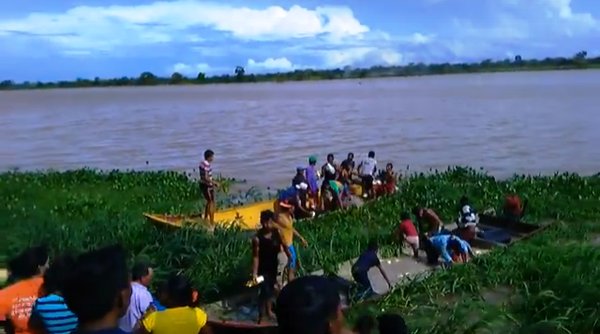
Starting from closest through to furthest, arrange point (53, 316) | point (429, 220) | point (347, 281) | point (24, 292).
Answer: point (53, 316)
point (24, 292)
point (347, 281)
point (429, 220)

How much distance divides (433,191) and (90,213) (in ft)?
24.9

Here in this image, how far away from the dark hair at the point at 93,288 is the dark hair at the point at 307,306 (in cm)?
73

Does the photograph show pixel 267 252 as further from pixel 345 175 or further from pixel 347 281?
pixel 345 175

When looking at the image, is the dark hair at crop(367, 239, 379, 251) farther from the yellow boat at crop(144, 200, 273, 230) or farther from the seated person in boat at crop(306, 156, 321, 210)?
the seated person in boat at crop(306, 156, 321, 210)

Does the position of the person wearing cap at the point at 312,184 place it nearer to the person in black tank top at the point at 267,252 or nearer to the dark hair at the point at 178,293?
the person in black tank top at the point at 267,252

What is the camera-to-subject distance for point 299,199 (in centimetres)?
1727

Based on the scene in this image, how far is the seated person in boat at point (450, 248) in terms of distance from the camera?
11.9 metres

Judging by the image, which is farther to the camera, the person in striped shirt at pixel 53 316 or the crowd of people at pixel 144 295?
the person in striped shirt at pixel 53 316

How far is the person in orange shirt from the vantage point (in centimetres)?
565

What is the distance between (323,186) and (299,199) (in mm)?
1051

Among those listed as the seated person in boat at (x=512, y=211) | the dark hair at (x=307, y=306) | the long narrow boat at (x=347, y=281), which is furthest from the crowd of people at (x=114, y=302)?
the seated person in boat at (x=512, y=211)

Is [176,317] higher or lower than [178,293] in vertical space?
lower

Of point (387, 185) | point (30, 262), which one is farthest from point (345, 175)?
point (30, 262)

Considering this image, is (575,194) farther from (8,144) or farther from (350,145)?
(8,144)
